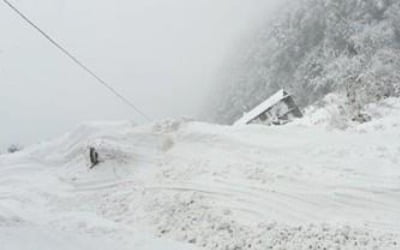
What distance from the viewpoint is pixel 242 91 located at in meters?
60.2

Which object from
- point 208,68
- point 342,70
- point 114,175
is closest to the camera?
point 114,175

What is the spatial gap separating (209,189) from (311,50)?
41775 millimetres

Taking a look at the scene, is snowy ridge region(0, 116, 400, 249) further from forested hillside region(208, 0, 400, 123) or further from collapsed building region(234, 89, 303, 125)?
forested hillside region(208, 0, 400, 123)

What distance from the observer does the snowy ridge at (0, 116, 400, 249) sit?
738 centimetres

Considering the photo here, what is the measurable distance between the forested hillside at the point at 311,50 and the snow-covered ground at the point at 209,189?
52.7 feet

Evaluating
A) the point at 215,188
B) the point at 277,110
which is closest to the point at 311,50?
the point at 277,110

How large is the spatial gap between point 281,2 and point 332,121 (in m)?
55.3

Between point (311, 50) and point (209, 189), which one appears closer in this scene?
point (209, 189)

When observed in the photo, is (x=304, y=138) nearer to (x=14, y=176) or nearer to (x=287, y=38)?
(x=14, y=176)

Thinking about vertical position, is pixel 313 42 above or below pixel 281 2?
below

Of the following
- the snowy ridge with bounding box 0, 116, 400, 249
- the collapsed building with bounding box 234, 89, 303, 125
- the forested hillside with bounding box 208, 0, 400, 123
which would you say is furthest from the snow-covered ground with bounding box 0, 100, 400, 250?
the forested hillside with bounding box 208, 0, 400, 123

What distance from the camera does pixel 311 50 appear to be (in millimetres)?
48844

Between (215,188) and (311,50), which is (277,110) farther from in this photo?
(311,50)

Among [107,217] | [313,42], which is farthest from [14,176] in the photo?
[313,42]
